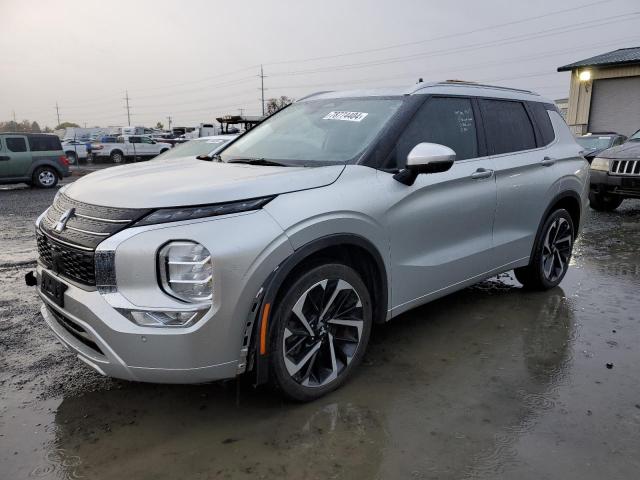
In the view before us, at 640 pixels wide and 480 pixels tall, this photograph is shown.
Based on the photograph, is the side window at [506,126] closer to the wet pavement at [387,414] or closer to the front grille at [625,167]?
the wet pavement at [387,414]

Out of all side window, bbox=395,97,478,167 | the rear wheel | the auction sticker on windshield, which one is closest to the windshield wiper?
the auction sticker on windshield

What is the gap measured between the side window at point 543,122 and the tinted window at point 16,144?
50.2 ft

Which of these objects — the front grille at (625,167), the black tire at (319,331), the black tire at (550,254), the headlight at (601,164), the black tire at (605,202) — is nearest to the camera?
the black tire at (319,331)

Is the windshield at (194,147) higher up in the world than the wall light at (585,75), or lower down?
lower down

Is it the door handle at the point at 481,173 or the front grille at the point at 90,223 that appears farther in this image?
the door handle at the point at 481,173

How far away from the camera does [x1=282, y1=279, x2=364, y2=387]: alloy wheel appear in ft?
9.14

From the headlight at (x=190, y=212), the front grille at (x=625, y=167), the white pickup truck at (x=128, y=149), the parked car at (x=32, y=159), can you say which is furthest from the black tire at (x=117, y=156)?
the headlight at (x=190, y=212)

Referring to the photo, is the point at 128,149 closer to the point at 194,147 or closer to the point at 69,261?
the point at 194,147

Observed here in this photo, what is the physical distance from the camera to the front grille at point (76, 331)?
2.59 metres

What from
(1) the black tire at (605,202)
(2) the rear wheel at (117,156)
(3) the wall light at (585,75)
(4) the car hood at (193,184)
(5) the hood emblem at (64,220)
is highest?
(3) the wall light at (585,75)

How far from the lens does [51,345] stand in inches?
151

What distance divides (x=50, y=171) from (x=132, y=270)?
1584 cm

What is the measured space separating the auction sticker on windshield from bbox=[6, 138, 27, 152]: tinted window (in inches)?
582

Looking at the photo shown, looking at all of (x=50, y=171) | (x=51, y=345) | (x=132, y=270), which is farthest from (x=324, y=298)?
(x=50, y=171)
